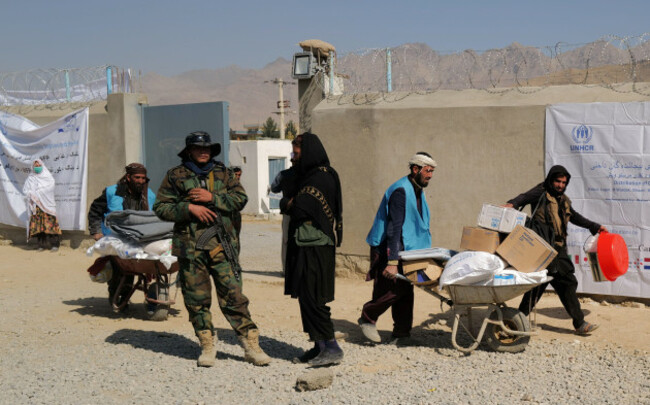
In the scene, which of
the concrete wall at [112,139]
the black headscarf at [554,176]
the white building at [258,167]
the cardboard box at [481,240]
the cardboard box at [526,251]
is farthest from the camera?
the white building at [258,167]

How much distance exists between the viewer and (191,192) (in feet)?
16.4

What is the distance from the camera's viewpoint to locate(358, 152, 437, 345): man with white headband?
5.52 m

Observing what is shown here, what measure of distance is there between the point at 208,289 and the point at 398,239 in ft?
5.00

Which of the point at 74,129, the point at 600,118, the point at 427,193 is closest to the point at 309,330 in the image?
the point at 427,193

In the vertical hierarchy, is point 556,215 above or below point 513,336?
above

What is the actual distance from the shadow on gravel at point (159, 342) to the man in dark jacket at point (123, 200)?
755mm

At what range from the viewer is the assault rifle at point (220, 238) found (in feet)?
16.6

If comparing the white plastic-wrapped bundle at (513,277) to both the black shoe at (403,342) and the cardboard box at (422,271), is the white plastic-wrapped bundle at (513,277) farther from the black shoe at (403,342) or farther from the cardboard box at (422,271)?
the black shoe at (403,342)

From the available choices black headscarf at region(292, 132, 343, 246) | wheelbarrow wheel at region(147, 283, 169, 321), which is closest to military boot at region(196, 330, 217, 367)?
black headscarf at region(292, 132, 343, 246)

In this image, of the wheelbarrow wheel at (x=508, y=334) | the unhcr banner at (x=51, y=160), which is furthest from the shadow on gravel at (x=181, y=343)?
the unhcr banner at (x=51, y=160)

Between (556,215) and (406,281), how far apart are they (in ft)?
4.57

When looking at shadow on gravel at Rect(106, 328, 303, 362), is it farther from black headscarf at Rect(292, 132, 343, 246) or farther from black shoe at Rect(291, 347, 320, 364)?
black headscarf at Rect(292, 132, 343, 246)

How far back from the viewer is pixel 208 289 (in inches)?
204

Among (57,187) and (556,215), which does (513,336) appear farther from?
(57,187)
